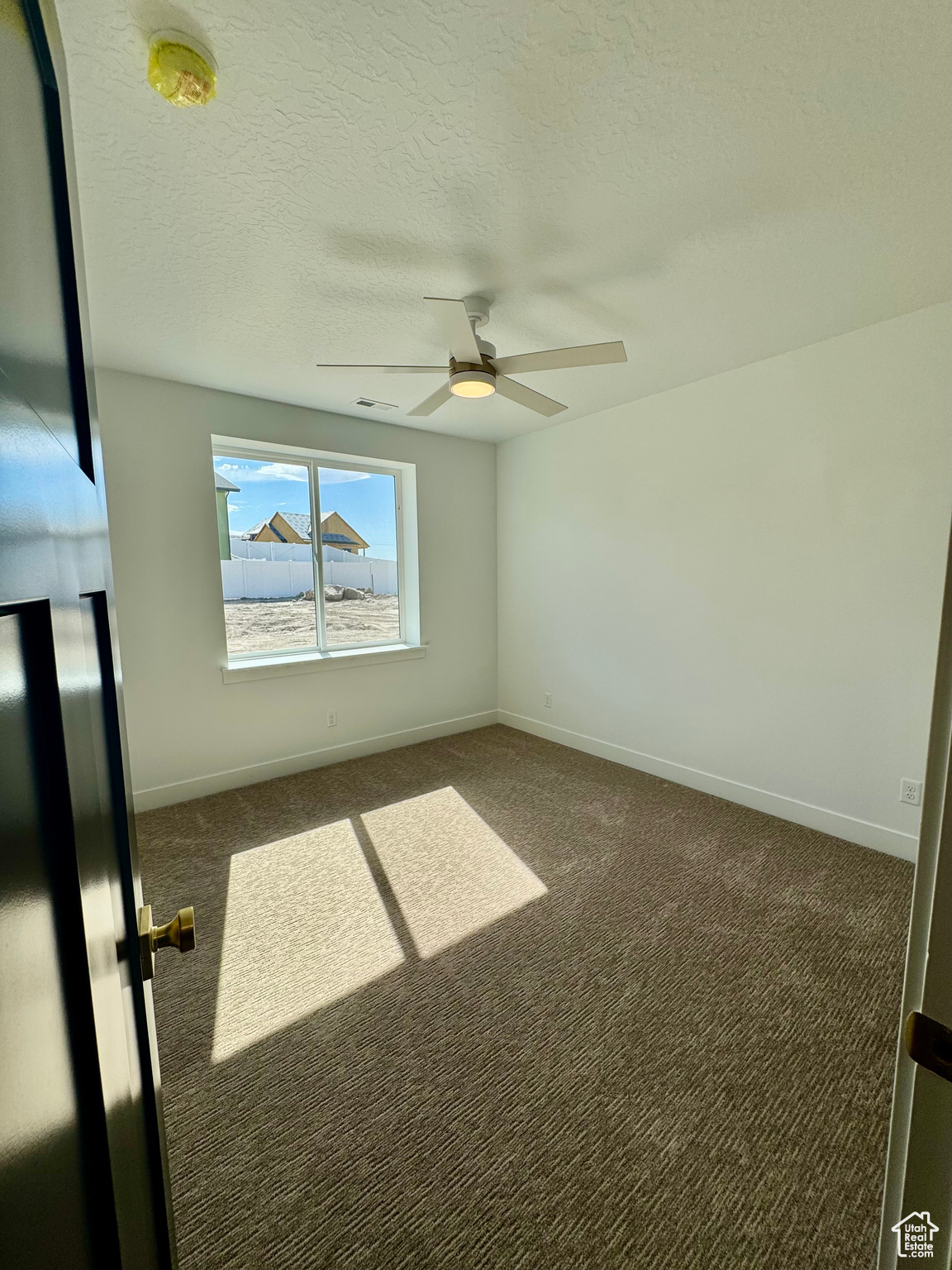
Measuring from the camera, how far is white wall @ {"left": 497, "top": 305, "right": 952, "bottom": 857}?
2.42m

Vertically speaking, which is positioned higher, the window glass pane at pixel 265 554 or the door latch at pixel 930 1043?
the window glass pane at pixel 265 554

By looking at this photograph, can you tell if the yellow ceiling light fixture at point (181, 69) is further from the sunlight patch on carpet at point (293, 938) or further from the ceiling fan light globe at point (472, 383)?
the sunlight patch on carpet at point (293, 938)

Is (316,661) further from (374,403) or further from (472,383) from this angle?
(472,383)

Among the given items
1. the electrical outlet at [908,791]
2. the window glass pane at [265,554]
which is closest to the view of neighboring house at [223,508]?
the window glass pane at [265,554]

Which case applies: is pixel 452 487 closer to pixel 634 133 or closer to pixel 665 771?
pixel 665 771

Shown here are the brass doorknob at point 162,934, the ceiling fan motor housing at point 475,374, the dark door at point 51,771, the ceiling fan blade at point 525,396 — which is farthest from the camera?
the ceiling fan blade at point 525,396

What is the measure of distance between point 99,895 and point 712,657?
3.25 meters

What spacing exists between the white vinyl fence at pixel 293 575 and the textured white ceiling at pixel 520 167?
4.74 feet

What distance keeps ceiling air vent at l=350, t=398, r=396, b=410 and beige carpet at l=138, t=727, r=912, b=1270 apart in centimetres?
260

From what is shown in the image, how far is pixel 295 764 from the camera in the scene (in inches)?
146

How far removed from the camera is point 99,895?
52cm

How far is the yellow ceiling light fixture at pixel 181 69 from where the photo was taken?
113 cm

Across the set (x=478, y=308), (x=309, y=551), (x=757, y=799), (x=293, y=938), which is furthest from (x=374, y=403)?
(x=757, y=799)

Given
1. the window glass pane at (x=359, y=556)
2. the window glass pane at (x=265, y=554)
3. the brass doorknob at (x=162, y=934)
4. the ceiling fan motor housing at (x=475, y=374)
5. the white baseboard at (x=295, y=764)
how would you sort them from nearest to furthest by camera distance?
the brass doorknob at (x=162, y=934), the ceiling fan motor housing at (x=475, y=374), the white baseboard at (x=295, y=764), the window glass pane at (x=265, y=554), the window glass pane at (x=359, y=556)
